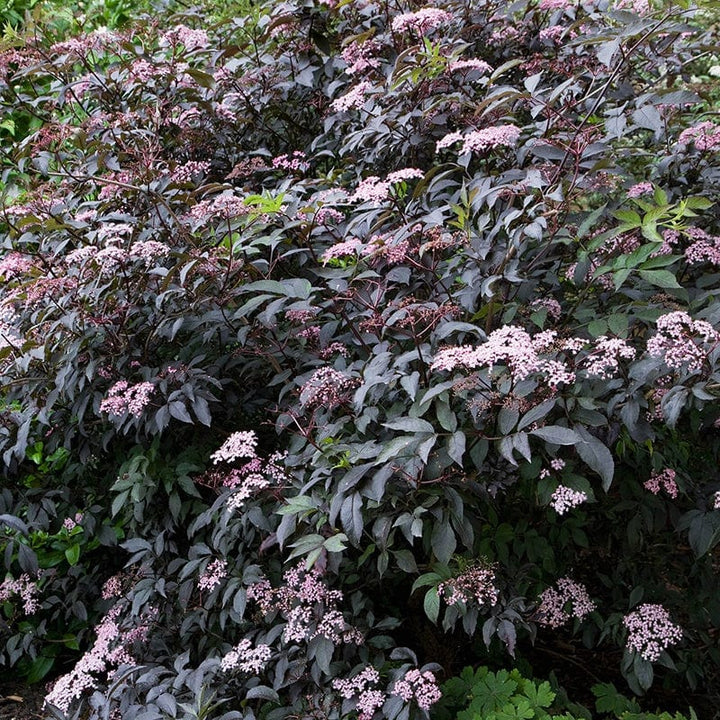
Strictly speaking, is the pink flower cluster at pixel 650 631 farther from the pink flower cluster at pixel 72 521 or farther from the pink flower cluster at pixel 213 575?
the pink flower cluster at pixel 72 521

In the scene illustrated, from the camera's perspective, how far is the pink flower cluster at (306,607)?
1.79m

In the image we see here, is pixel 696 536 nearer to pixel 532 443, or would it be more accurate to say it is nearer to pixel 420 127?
pixel 532 443

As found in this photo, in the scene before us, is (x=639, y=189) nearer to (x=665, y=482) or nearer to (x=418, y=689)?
(x=665, y=482)

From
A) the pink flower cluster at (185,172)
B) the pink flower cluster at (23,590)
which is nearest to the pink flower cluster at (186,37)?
the pink flower cluster at (185,172)

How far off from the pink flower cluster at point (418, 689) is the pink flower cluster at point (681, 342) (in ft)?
2.97

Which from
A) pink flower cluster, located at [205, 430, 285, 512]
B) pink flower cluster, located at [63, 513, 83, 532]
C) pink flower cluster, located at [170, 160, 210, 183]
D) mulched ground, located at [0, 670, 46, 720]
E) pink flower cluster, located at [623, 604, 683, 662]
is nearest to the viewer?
pink flower cluster, located at [205, 430, 285, 512]

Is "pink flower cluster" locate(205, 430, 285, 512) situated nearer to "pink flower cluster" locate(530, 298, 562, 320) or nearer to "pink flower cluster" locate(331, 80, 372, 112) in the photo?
"pink flower cluster" locate(530, 298, 562, 320)

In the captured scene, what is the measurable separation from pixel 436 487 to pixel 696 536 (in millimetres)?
777

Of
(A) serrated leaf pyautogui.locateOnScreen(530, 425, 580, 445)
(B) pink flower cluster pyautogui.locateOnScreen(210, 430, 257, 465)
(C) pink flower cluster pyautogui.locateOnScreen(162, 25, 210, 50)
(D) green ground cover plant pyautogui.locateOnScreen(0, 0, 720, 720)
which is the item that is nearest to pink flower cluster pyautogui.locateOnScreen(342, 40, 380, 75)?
(D) green ground cover plant pyautogui.locateOnScreen(0, 0, 720, 720)

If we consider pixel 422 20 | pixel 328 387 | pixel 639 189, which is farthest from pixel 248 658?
pixel 422 20

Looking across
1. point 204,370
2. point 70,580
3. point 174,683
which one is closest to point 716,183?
point 204,370

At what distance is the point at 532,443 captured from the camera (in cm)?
171

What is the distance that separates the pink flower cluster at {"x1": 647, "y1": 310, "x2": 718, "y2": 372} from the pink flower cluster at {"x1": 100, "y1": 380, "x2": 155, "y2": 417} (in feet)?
3.93

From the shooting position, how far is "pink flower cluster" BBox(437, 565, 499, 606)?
5.65 feet
